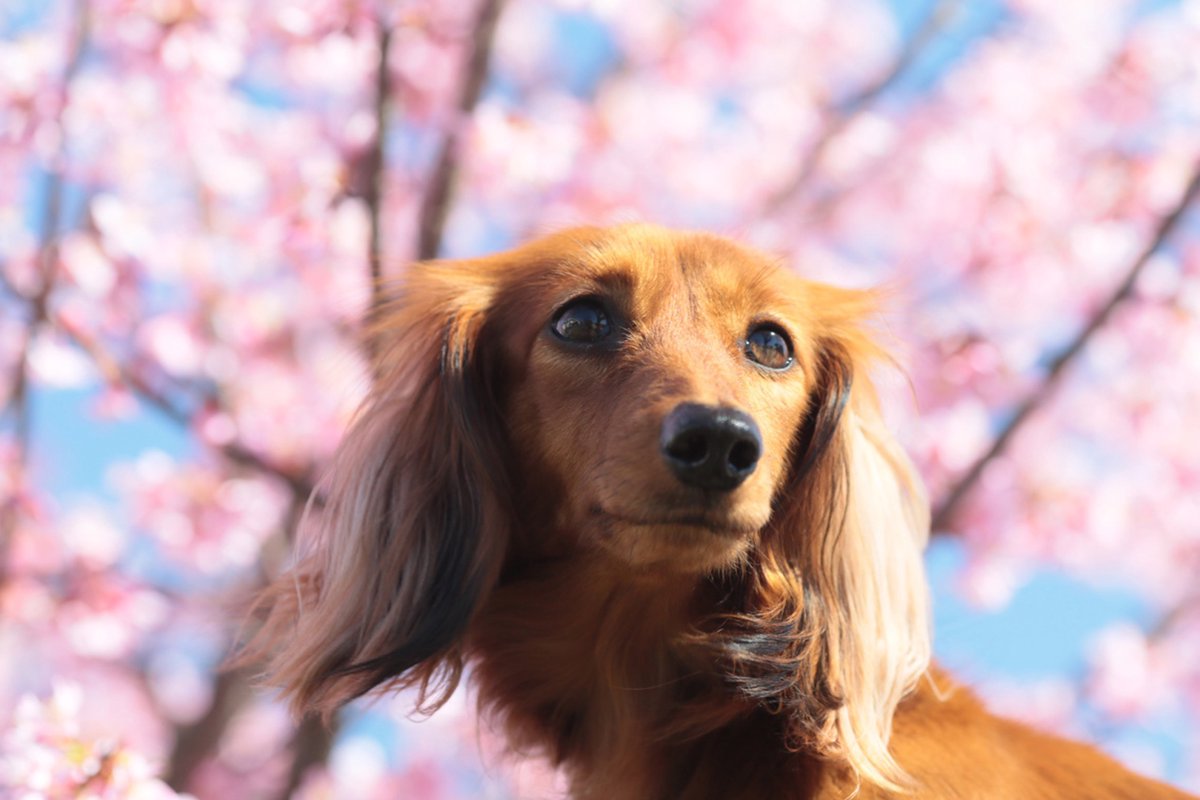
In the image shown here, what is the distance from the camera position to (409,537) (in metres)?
2.51

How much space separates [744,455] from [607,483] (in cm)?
27

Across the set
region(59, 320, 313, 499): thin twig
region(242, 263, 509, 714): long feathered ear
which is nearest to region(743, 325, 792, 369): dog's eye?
region(242, 263, 509, 714): long feathered ear

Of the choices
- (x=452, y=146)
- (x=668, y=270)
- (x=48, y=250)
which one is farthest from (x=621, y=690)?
(x=48, y=250)

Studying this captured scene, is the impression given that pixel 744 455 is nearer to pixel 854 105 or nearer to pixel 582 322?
pixel 582 322

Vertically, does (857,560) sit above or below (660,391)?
below

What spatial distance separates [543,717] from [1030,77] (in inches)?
232

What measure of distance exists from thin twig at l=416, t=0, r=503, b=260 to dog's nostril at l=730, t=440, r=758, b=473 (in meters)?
2.41

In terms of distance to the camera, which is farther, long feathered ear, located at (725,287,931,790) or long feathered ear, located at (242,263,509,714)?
long feathered ear, located at (242,263,509,714)

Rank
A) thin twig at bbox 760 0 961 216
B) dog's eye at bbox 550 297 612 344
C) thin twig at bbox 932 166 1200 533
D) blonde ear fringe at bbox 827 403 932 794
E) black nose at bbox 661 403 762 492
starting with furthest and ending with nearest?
thin twig at bbox 760 0 961 216
thin twig at bbox 932 166 1200 533
dog's eye at bbox 550 297 612 344
blonde ear fringe at bbox 827 403 932 794
black nose at bbox 661 403 762 492

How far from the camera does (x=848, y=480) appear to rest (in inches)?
99.2

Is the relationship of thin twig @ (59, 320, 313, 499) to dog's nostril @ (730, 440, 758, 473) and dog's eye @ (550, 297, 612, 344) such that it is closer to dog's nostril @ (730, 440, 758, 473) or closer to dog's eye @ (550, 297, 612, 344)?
dog's eye @ (550, 297, 612, 344)

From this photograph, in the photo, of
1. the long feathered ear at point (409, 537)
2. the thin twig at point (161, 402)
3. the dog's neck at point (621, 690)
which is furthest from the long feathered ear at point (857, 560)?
the thin twig at point (161, 402)

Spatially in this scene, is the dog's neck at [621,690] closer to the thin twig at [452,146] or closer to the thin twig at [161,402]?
the thin twig at [161,402]

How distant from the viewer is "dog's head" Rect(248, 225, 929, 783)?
2.28 m
